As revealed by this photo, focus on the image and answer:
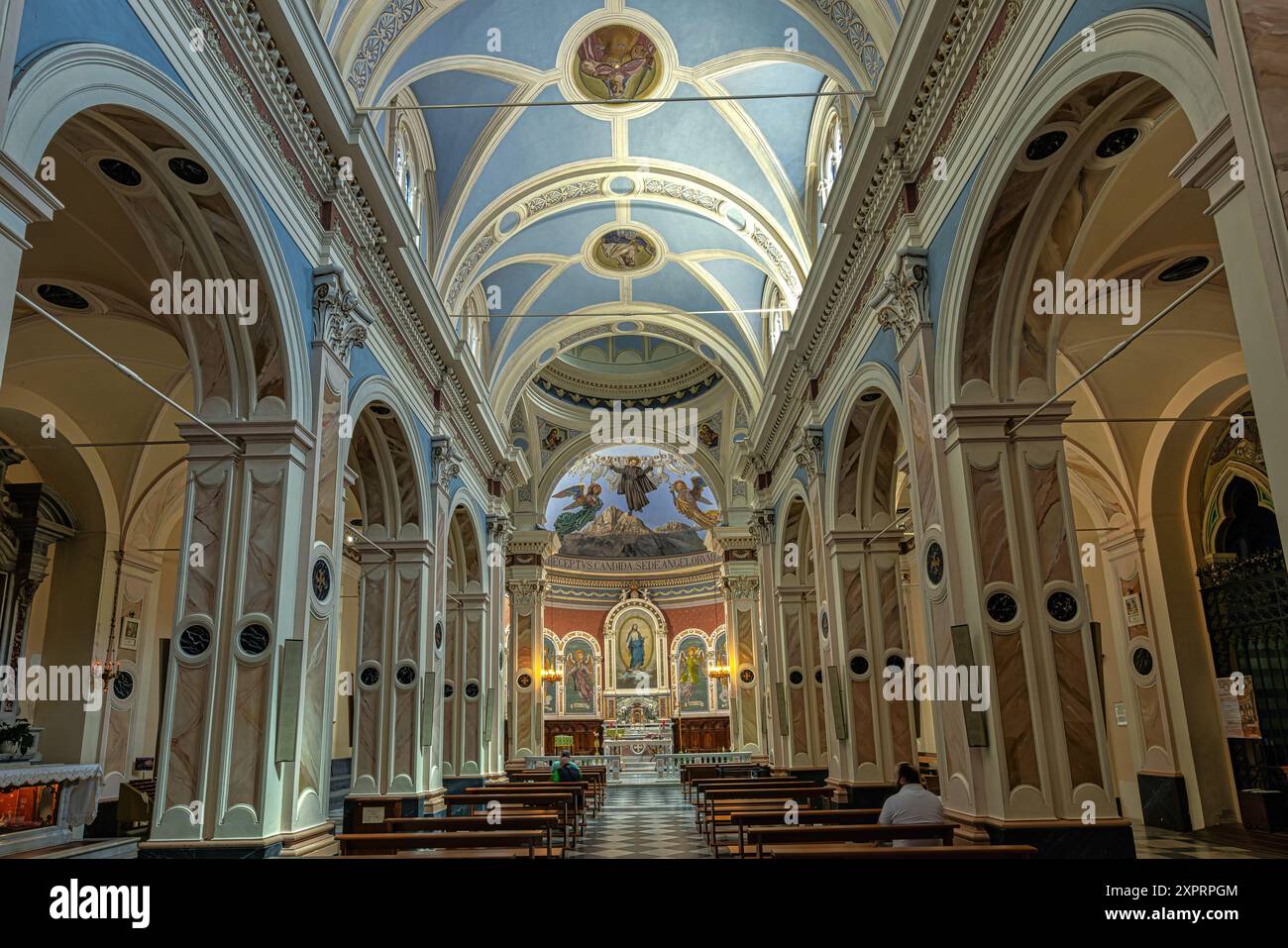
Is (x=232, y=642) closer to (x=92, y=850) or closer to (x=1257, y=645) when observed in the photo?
(x=92, y=850)

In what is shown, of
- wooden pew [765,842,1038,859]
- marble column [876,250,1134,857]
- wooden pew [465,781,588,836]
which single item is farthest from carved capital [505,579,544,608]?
wooden pew [765,842,1038,859]

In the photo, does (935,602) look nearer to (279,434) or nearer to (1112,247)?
(1112,247)

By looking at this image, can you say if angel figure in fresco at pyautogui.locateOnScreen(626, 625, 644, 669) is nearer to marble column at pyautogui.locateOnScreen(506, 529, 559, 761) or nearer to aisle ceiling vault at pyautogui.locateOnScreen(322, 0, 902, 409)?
marble column at pyautogui.locateOnScreen(506, 529, 559, 761)

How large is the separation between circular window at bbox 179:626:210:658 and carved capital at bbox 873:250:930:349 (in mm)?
7009

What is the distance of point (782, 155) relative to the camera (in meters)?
14.4

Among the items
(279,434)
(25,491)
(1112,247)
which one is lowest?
(279,434)

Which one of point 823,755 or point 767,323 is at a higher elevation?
point 767,323

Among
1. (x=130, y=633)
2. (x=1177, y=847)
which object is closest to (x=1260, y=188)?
(x=1177, y=847)

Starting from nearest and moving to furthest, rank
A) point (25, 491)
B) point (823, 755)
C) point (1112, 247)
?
point (1112, 247) → point (25, 491) → point (823, 755)

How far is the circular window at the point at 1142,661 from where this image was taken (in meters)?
14.0

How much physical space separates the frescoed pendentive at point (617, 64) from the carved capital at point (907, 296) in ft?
18.8

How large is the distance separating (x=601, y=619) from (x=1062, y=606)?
93.2 ft
